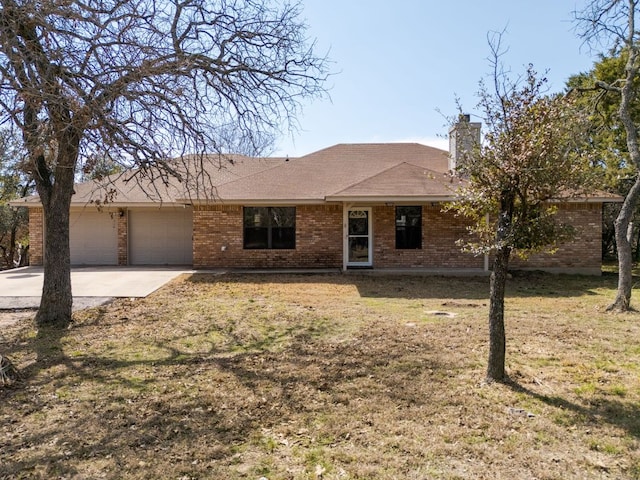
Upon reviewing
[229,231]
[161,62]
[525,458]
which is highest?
[161,62]

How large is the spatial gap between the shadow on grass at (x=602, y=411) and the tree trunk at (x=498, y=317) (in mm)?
289

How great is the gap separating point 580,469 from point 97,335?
6442mm

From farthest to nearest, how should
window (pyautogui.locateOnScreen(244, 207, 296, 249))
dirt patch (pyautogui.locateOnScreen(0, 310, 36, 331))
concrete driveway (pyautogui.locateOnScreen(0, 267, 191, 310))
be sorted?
window (pyautogui.locateOnScreen(244, 207, 296, 249)) < concrete driveway (pyautogui.locateOnScreen(0, 267, 191, 310)) < dirt patch (pyautogui.locateOnScreen(0, 310, 36, 331))

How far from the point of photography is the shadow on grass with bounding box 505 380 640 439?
148 inches

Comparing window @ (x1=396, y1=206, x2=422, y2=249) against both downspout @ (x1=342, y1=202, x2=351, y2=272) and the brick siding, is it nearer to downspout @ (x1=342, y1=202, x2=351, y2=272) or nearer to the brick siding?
the brick siding

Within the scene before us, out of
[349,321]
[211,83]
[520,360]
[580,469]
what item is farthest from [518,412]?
[211,83]

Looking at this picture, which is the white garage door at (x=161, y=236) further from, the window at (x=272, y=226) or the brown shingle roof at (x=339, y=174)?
the window at (x=272, y=226)

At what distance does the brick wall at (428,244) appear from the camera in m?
14.1

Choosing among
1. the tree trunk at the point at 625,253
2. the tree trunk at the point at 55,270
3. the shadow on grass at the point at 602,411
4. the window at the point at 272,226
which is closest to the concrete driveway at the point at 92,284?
the tree trunk at the point at 55,270

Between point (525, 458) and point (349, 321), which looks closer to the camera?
point (525, 458)

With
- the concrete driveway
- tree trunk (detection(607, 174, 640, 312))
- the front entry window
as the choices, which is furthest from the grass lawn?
the front entry window

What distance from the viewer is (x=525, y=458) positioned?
3229 millimetres

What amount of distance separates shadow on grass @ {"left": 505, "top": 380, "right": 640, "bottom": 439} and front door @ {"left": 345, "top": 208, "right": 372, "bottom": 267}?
1005cm

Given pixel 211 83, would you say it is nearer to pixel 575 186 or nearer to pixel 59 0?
pixel 59 0
